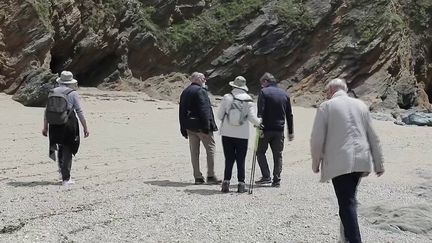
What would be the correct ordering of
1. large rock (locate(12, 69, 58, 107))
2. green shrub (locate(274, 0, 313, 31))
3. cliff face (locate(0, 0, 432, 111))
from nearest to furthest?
large rock (locate(12, 69, 58, 107)) < cliff face (locate(0, 0, 432, 111)) < green shrub (locate(274, 0, 313, 31))

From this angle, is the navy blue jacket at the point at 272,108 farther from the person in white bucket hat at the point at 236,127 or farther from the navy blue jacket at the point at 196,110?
the navy blue jacket at the point at 196,110

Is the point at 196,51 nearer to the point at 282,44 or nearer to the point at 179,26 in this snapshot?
the point at 179,26

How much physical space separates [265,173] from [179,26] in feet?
77.7

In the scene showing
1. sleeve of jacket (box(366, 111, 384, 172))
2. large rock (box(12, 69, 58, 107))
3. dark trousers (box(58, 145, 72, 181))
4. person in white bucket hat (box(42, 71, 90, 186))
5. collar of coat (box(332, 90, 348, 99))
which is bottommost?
large rock (box(12, 69, 58, 107))

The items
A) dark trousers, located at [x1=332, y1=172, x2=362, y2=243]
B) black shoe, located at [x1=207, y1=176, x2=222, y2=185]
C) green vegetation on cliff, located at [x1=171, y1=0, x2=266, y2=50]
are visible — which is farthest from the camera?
green vegetation on cliff, located at [x1=171, y1=0, x2=266, y2=50]

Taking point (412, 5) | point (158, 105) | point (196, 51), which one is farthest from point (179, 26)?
point (412, 5)

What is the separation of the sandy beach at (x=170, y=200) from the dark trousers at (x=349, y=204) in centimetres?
79

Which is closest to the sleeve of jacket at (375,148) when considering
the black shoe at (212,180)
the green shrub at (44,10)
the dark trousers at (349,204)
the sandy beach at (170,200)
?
the dark trousers at (349,204)

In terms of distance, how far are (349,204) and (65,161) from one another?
5023 mm

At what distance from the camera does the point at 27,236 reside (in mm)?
6043

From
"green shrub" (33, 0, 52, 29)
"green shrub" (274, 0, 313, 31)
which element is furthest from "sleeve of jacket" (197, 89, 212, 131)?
"green shrub" (274, 0, 313, 31)

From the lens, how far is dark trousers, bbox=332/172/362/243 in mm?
5531

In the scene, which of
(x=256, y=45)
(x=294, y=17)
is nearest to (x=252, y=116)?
(x=256, y=45)

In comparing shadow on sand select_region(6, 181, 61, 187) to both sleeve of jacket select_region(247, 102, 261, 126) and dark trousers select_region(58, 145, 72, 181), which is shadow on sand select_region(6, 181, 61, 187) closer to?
dark trousers select_region(58, 145, 72, 181)
